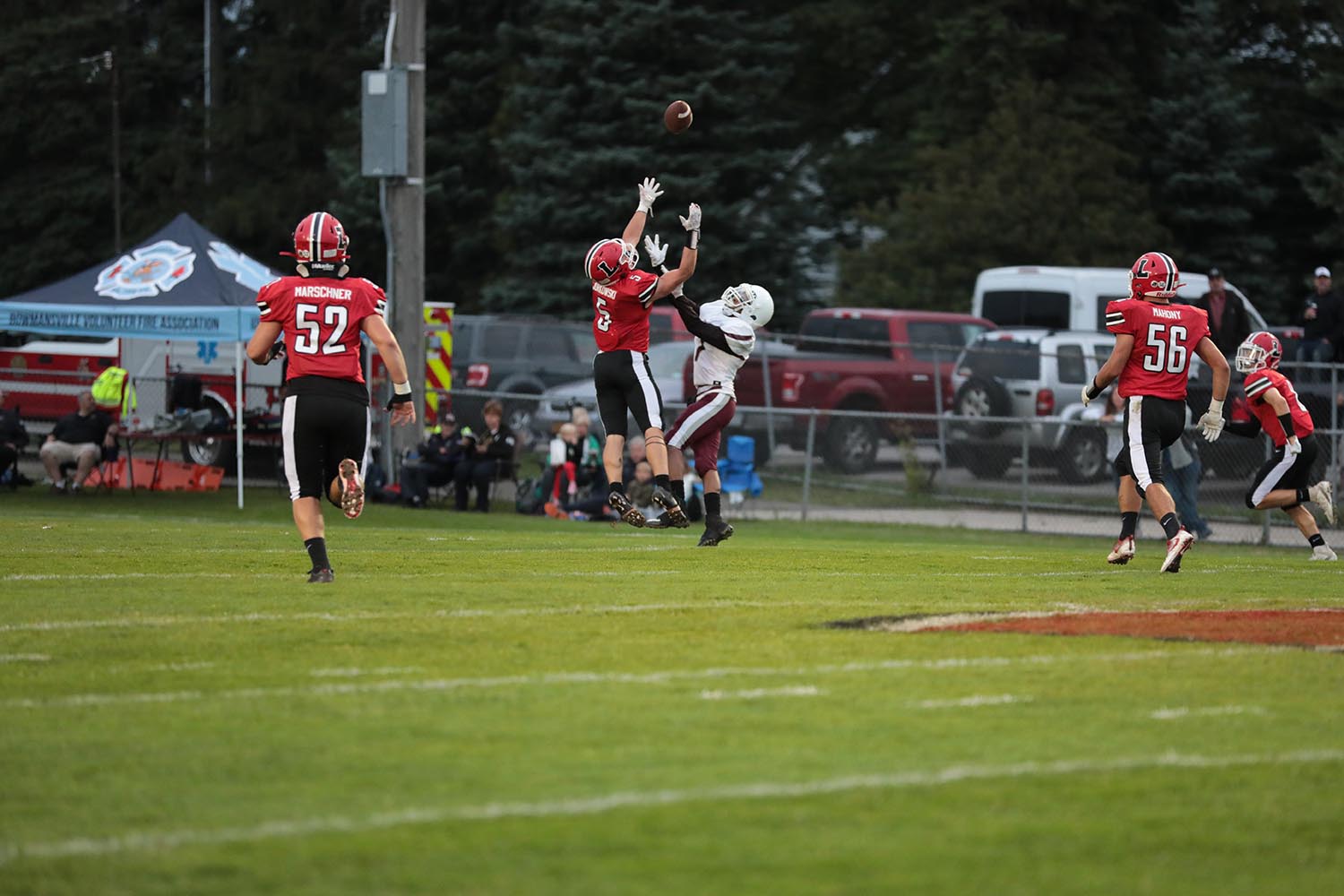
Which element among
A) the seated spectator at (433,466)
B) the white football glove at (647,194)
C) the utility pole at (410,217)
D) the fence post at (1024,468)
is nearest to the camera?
the white football glove at (647,194)

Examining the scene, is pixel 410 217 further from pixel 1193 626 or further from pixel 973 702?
pixel 973 702

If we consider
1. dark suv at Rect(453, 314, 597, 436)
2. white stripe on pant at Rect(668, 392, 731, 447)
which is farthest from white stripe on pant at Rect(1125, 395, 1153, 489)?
dark suv at Rect(453, 314, 597, 436)

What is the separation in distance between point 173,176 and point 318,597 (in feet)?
133

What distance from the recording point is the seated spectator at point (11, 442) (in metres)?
22.8

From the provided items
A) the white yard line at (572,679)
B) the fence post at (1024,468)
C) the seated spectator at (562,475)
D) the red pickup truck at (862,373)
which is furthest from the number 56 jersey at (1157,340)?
the red pickup truck at (862,373)

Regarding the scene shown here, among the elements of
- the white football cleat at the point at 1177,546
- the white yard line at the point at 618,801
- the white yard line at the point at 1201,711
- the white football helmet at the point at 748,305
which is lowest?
the white yard line at the point at 618,801

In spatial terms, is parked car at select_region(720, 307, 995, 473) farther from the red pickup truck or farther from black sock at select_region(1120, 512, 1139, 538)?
black sock at select_region(1120, 512, 1139, 538)

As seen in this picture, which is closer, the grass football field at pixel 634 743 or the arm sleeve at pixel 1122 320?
the grass football field at pixel 634 743

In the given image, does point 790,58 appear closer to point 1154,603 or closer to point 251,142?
point 251,142

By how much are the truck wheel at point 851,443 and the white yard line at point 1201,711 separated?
51.4 feet

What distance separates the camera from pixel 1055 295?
2977cm

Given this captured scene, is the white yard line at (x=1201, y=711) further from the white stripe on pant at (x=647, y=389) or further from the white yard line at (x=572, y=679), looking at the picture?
the white stripe on pant at (x=647, y=389)

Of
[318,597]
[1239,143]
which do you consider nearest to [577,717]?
[318,597]

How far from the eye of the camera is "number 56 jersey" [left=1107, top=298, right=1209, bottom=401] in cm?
1299
